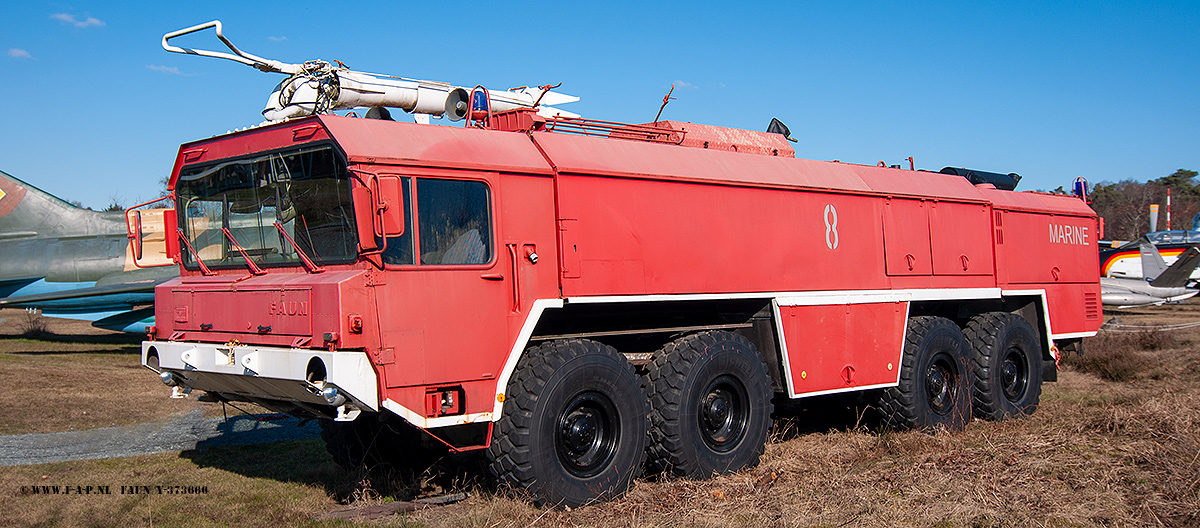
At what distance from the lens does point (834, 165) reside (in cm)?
987

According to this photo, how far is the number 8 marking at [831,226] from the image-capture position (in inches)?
362

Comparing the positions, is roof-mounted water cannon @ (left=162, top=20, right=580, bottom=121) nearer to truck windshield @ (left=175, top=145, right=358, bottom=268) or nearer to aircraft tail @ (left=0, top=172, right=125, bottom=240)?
truck windshield @ (left=175, top=145, right=358, bottom=268)

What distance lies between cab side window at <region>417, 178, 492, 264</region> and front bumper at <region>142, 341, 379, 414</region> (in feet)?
3.00

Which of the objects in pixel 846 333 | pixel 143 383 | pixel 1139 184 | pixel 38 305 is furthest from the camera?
pixel 1139 184

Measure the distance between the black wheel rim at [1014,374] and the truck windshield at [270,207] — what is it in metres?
8.44

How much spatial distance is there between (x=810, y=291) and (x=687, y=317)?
1.34 metres

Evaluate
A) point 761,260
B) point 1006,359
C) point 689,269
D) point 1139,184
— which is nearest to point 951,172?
point 1006,359

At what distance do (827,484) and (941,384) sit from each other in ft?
12.7

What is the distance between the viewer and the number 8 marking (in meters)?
9.19

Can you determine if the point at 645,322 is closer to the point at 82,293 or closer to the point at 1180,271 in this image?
the point at 82,293

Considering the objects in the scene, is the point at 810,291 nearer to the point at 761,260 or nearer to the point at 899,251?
the point at 761,260

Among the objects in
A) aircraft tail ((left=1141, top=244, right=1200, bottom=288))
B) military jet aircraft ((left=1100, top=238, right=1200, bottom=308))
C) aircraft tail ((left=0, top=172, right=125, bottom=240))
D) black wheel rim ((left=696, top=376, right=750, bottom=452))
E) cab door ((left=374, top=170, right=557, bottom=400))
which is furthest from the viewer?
military jet aircraft ((left=1100, top=238, right=1200, bottom=308))

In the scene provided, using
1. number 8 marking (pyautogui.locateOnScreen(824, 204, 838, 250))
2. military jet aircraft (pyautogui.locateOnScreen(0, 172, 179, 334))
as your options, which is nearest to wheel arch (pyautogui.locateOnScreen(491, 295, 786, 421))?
number 8 marking (pyautogui.locateOnScreen(824, 204, 838, 250))

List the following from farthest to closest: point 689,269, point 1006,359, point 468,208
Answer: point 1006,359
point 689,269
point 468,208
